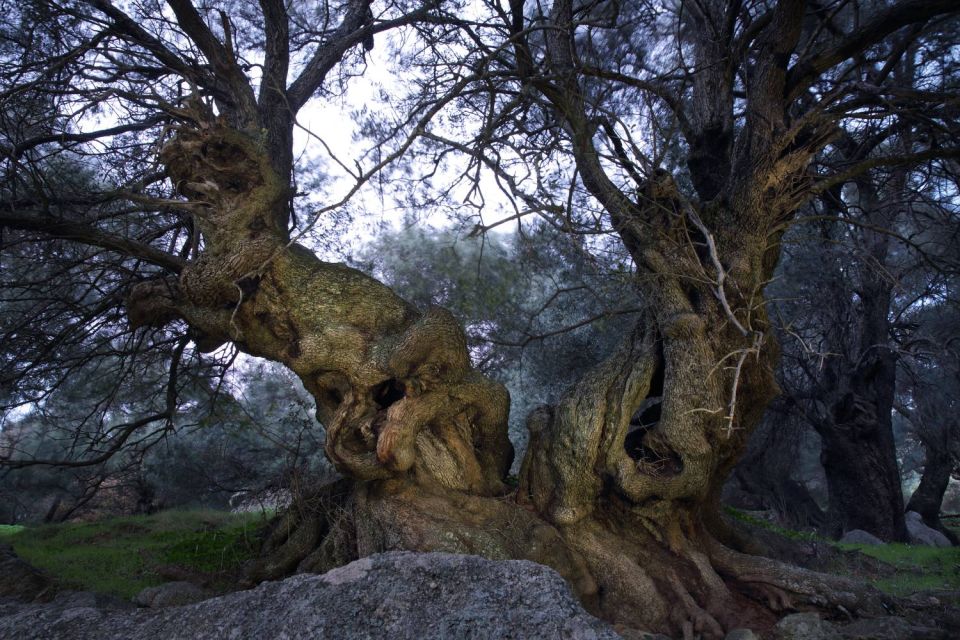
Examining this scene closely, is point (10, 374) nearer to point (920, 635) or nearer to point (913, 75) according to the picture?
point (920, 635)

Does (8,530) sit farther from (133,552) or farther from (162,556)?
(162,556)

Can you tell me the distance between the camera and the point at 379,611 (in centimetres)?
289

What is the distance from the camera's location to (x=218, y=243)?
4.78 m

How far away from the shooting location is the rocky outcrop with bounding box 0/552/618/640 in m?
2.76

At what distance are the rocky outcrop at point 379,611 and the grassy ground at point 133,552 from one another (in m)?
1.86

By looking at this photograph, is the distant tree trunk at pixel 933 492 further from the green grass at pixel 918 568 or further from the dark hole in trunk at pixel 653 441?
the dark hole in trunk at pixel 653 441

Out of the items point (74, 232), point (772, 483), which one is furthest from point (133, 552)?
point (772, 483)

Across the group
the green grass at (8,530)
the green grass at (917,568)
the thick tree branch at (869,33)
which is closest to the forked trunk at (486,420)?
the thick tree branch at (869,33)

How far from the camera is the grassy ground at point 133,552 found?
16.8ft

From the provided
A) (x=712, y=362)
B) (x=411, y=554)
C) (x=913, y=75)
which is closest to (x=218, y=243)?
(x=411, y=554)

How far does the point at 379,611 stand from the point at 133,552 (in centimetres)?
444

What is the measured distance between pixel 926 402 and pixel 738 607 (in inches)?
361

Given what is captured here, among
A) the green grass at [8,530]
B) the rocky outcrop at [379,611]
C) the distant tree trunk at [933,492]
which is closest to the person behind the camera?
the rocky outcrop at [379,611]

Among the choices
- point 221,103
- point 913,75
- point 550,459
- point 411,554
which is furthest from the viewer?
point 913,75
